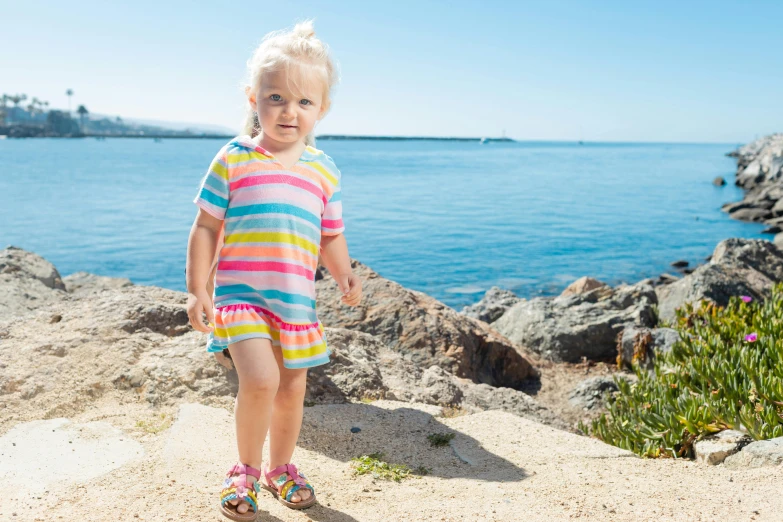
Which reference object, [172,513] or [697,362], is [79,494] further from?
[697,362]

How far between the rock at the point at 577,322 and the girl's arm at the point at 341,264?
5.53 metres

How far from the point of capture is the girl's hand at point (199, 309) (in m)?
2.73

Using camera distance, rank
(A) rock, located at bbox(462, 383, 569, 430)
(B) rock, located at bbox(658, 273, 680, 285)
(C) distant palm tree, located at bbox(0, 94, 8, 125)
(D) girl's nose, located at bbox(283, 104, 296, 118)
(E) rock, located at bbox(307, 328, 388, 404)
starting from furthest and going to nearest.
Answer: (C) distant palm tree, located at bbox(0, 94, 8, 125) → (B) rock, located at bbox(658, 273, 680, 285) → (A) rock, located at bbox(462, 383, 569, 430) → (E) rock, located at bbox(307, 328, 388, 404) → (D) girl's nose, located at bbox(283, 104, 296, 118)

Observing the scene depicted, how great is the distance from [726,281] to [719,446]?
559cm

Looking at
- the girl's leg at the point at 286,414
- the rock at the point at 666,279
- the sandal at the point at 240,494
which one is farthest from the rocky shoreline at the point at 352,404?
the rock at the point at 666,279

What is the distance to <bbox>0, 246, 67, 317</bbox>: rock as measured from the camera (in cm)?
595

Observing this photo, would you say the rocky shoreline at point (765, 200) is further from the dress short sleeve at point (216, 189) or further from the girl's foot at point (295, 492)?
the dress short sleeve at point (216, 189)

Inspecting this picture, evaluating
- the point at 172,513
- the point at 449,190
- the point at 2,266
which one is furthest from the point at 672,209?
the point at 172,513

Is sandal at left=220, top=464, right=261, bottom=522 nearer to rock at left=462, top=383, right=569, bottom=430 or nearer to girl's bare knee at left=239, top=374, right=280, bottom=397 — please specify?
girl's bare knee at left=239, top=374, right=280, bottom=397

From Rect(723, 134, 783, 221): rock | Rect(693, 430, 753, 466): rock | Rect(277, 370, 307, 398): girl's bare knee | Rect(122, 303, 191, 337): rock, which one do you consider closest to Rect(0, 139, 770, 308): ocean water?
Rect(723, 134, 783, 221): rock

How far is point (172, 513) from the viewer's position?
9.07 ft

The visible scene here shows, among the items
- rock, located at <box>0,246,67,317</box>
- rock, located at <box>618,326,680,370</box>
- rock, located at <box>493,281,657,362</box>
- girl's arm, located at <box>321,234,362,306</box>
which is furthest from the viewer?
rock, located at <box>493,281,657,362</box>

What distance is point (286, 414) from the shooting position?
9.74 feet

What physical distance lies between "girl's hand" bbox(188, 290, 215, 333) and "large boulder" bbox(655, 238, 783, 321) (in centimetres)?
732
